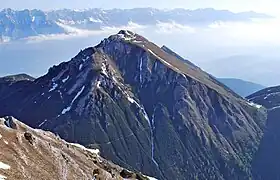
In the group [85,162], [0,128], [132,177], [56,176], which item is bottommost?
[132,177]

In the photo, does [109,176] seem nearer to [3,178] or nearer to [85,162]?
[85,162]

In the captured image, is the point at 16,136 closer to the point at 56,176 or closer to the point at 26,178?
the point at 56,176

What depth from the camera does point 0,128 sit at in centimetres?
10619

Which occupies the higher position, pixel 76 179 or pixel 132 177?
pixel 76 179

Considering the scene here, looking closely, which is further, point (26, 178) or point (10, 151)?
point (10, 151)

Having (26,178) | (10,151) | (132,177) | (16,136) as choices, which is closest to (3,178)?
(26,178)

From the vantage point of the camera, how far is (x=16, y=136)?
349ft

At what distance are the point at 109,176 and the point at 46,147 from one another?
18744mm

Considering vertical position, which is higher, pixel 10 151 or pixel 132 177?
pixel 10 151

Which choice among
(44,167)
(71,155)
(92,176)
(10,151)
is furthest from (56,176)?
(71,155)

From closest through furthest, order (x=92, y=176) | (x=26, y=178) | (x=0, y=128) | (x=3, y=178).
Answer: (x=3, y=178)
(x=26, y=178)
(x=0, y=128)
(x=92, y=176)

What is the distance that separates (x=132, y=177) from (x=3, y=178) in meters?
71.9

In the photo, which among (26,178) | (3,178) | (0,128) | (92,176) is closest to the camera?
(3,178)

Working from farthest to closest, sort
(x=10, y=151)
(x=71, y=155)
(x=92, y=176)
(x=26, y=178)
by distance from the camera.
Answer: (x=71, y=155) < (x=92, y=176) < (x=10, y=151) < (x=26, y=178)
